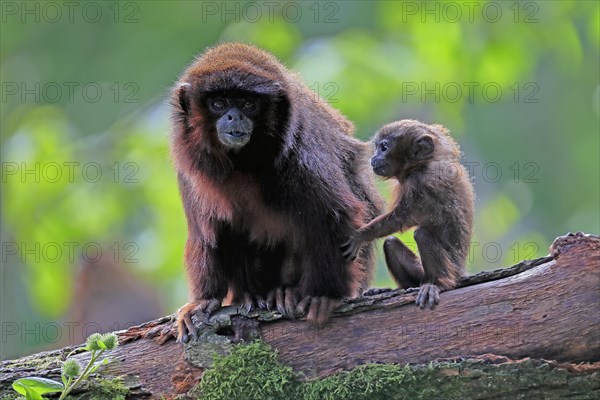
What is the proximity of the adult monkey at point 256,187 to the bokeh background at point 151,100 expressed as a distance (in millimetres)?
613

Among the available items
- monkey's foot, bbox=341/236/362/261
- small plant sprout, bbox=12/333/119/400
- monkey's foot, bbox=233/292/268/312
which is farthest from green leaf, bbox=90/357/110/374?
monkey's foot, bbox=341/236/362/261

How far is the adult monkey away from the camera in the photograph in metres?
5.87

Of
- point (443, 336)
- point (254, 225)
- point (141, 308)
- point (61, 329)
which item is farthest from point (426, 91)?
point (443, 336)

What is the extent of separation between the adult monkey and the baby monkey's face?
0.97 ft

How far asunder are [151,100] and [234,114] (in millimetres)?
9528

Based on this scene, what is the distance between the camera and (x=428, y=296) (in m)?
5.17

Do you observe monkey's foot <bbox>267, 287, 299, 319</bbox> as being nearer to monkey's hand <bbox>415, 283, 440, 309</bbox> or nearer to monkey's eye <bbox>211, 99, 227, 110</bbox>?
monkey's hand <bbox>415, 283, 440, 309</bbox>

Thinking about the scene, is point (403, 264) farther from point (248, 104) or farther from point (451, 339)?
point (248, 104)

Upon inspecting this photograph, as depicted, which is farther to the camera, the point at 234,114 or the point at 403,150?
the point at 403,150

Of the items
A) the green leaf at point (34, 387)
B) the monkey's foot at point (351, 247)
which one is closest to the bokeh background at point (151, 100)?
the monkey's foot at point (351, 247)

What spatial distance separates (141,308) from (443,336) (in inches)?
331

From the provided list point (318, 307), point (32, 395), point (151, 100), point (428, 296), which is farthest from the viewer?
point (151, 100)

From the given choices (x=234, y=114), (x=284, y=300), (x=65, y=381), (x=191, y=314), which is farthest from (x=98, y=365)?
(x=234, y=114)

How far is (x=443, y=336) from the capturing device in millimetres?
4938
